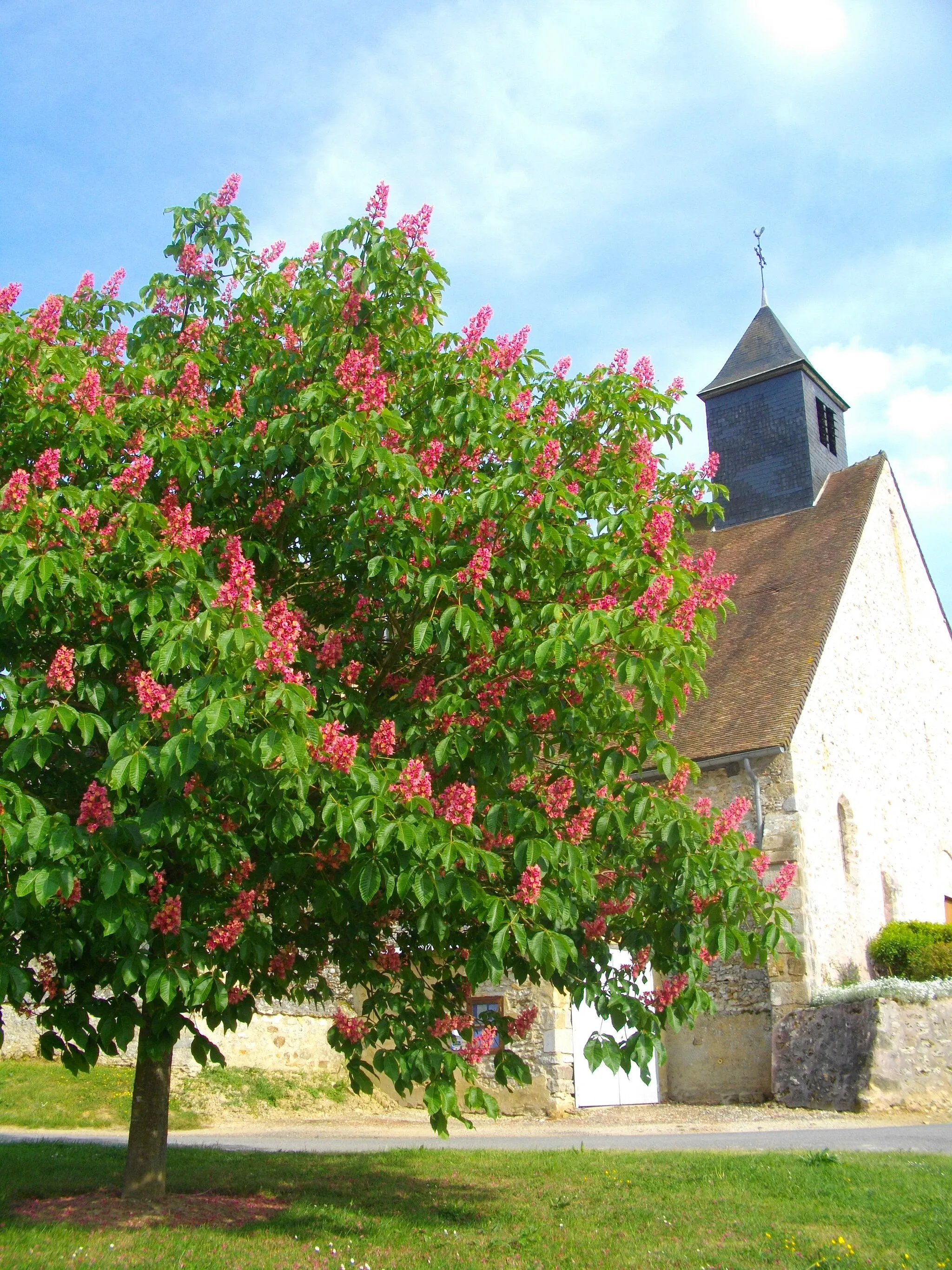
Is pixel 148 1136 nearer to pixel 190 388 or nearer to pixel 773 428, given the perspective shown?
pixel 190 388

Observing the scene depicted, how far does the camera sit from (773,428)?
77.2ft

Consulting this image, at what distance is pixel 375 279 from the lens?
6.59 meters

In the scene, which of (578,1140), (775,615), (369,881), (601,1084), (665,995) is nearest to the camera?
(369,881)

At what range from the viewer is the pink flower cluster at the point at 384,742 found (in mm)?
5656

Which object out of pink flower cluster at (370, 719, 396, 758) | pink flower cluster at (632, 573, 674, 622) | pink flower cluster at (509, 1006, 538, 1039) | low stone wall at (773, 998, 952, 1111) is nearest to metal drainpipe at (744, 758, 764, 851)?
low stone wall at (773, 998, 952, 1111)

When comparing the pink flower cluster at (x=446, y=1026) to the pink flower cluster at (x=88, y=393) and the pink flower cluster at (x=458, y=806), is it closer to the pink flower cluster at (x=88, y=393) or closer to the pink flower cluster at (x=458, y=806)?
the pink flower cluster at (x=458, y=806)

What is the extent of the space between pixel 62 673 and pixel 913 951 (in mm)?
14660

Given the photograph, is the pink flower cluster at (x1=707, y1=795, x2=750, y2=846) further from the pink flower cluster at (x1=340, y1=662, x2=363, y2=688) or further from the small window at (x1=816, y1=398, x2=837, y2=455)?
the small window at (x1=816, y1=398, x2=837, y2=455)

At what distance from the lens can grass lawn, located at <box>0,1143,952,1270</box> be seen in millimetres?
5930

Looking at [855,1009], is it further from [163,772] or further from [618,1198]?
[163,772]

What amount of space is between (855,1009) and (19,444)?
11.9 meters

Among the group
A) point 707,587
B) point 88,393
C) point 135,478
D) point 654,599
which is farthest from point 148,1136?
point 707,587

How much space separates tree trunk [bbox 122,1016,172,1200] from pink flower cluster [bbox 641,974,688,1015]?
3.14 meters

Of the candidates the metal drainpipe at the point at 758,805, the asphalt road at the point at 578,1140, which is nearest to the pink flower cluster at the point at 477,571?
the asphalt road at the point at 578,1140
